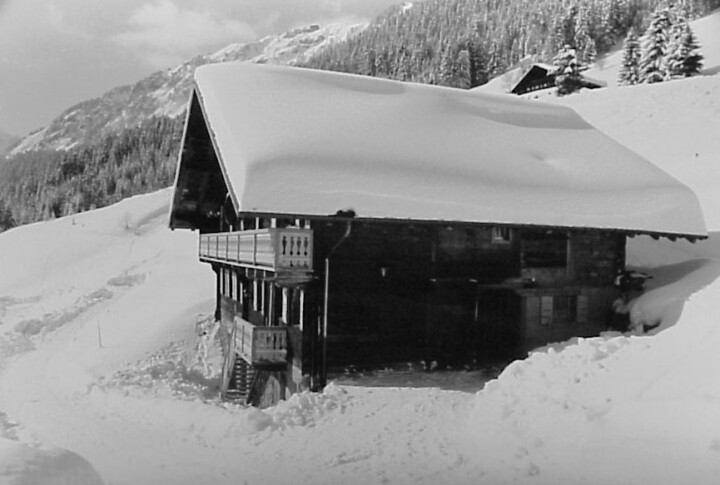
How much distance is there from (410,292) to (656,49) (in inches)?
2202

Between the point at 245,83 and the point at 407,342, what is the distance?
894cm

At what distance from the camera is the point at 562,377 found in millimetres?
11195

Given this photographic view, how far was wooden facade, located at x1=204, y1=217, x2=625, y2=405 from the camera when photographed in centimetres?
1462

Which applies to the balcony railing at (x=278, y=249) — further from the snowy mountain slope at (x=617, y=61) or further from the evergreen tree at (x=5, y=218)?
the evergreen tree at (x=5, y=218)

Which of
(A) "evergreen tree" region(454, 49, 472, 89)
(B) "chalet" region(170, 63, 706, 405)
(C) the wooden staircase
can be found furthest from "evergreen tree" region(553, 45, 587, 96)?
(C) the wooden staircase

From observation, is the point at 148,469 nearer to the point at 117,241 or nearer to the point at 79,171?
the point at 117,241

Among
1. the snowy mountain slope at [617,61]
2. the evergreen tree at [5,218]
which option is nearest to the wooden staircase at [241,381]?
Answer: the snowy mountain slope at [617,61]

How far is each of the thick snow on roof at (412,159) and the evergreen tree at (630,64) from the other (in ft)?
152

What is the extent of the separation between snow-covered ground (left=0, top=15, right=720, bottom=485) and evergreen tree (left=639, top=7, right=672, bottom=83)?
38071 millimetres

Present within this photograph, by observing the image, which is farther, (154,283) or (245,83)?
(154,283)

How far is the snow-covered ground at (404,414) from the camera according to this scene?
8305 mm

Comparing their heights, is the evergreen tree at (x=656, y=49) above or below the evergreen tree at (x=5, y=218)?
above

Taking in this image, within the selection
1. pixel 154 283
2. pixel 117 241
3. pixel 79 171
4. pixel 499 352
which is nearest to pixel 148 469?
pixel 499 352

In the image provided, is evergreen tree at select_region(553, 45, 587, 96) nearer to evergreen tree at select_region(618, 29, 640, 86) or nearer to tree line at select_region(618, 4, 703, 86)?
evergreen tree at select_region(618, 29, 640, 86)
